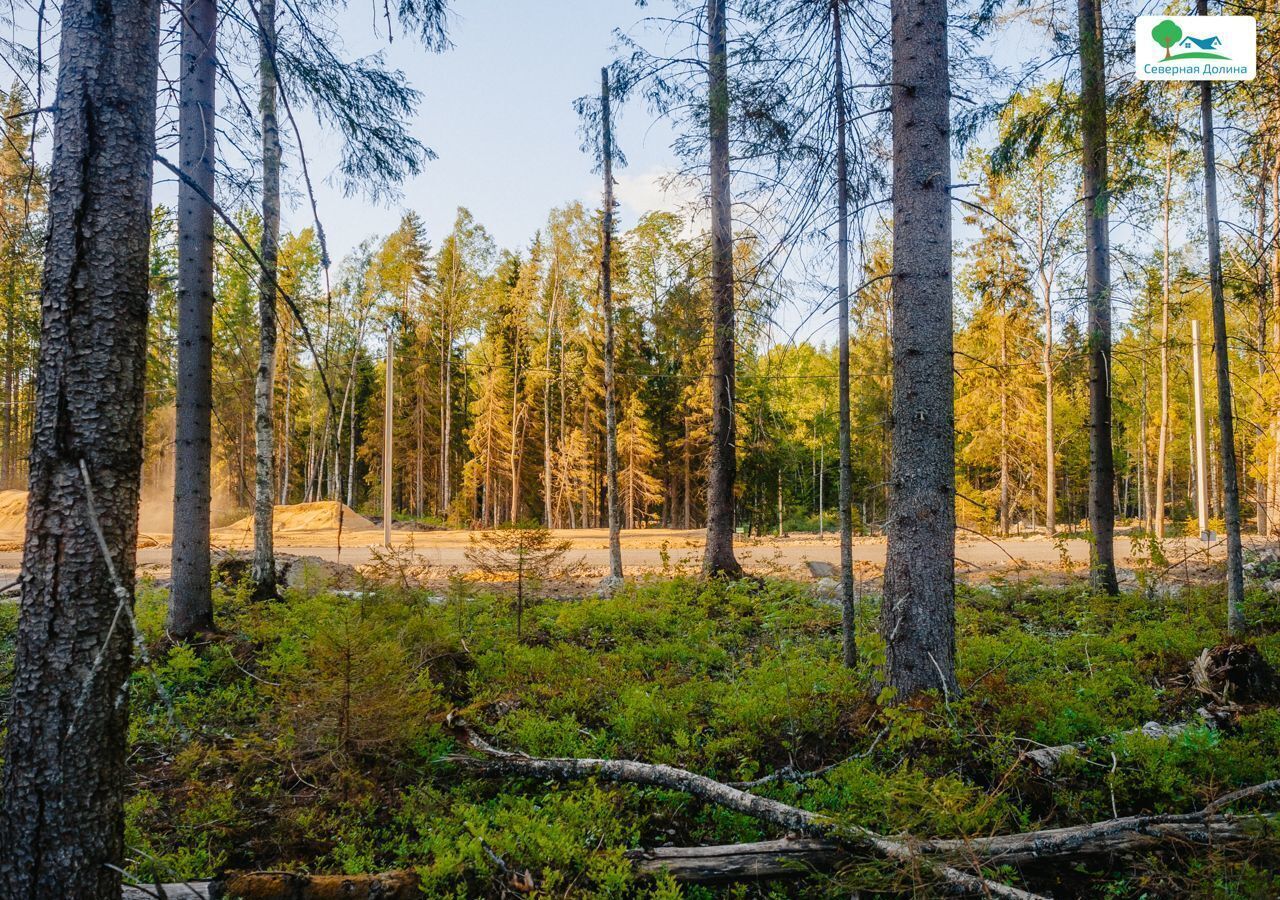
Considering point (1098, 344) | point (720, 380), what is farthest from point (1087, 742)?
point (720, 380)

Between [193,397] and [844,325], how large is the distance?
6329 mm

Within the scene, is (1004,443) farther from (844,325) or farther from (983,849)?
(983,849)

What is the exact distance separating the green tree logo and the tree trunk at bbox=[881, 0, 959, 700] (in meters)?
4.67

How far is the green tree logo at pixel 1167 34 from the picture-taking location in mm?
7422

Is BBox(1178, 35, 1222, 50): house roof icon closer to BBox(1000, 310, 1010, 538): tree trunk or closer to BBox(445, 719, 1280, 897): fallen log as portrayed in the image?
BBox(445, 719, 1280, 897): fallen log

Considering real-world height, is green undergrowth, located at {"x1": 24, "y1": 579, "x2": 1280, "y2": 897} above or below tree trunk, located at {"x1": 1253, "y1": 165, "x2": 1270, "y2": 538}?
below

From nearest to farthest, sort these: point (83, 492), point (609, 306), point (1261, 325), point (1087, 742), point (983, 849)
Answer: point (83, 492) → point (983, 849) → point (1087, 742) → point (1261, 325) → point (609, 306)

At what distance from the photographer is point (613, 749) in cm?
425

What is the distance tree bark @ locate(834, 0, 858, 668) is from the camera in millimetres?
5719

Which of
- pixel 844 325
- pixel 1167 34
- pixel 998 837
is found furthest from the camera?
pixel 1167 34

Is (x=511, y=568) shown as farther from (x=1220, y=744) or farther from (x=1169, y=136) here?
(x=1169, y=136)

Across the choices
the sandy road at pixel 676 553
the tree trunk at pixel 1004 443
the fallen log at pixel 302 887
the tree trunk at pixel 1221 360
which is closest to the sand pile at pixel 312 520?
the sandy road at pixel 676 553

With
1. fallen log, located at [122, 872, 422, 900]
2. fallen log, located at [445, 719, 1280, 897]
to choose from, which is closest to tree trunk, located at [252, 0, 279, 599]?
fallen log, located at [122, 872, 422, 900]

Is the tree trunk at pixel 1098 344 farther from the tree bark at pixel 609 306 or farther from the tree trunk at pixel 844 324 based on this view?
the tree bark at pixel 609 306
